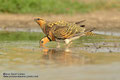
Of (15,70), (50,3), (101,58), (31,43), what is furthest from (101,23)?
(15,70)

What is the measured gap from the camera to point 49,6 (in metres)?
17.7

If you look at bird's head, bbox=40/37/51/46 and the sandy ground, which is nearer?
bird's head, bbox=40/37/51/46

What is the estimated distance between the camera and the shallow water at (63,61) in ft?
21.5

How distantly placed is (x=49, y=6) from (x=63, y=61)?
398 inches

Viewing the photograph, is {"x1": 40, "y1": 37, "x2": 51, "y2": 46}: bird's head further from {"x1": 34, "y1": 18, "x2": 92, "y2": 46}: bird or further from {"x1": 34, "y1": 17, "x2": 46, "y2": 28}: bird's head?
{"x1": 34, "y1": 17, "x2": 46, "y2": 28}: bird's head

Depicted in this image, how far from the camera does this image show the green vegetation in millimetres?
17172

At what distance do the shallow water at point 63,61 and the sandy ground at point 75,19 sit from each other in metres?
5.12

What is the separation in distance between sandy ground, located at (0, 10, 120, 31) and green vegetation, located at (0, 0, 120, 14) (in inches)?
14.4

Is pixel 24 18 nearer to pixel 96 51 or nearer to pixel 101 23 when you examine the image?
pixel 101 23

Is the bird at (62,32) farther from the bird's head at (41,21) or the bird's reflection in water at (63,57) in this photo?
the bird's reflection in water at (63,57)

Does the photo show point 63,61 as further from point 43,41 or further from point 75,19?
point 75,19

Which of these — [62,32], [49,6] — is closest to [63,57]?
[62,32]

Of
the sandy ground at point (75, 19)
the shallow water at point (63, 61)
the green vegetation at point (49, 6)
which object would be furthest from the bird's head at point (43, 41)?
the green vegetation at point (49, 6)

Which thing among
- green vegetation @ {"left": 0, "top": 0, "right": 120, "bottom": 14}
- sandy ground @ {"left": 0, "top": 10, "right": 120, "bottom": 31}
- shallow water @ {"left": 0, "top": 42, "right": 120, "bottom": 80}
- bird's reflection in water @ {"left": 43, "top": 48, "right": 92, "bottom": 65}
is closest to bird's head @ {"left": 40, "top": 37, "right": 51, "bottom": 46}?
shallow water @ {"left": 0, "top": 42, "right": 120, "bottom": 80}
